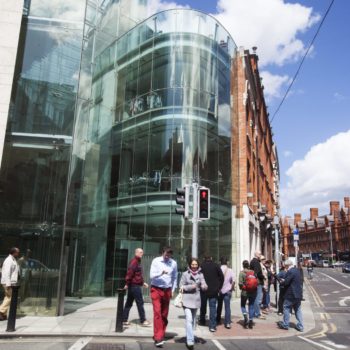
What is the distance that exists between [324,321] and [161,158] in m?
8.87

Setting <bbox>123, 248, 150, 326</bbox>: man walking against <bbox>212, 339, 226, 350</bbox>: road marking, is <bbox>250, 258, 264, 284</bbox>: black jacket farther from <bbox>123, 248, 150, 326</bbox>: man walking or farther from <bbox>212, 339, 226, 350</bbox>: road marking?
<bbox>212, 339, 226, 350</bbox>: road marking

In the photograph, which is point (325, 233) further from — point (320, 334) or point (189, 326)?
point (189, 326)

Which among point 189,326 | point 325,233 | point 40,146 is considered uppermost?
point 325,233

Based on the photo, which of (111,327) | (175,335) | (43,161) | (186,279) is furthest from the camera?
(43,161)

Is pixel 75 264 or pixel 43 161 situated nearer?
pixel 43 161

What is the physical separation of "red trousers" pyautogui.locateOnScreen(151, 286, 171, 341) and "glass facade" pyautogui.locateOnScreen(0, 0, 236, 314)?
3.87m

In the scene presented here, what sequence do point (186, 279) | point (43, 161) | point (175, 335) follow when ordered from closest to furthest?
1. point (186, 279)
2. point (175, 335)
3. point (43, 161)

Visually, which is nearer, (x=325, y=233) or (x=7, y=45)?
(x=7, y=45)

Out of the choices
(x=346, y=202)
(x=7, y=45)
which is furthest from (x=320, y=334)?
(x=346, y=202)

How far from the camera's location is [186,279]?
7410 mm

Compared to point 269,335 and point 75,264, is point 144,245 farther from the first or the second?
point 269,335

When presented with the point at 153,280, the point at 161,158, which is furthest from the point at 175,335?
the point at 161,158

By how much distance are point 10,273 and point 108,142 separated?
8307 mm

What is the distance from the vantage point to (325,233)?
378ft
